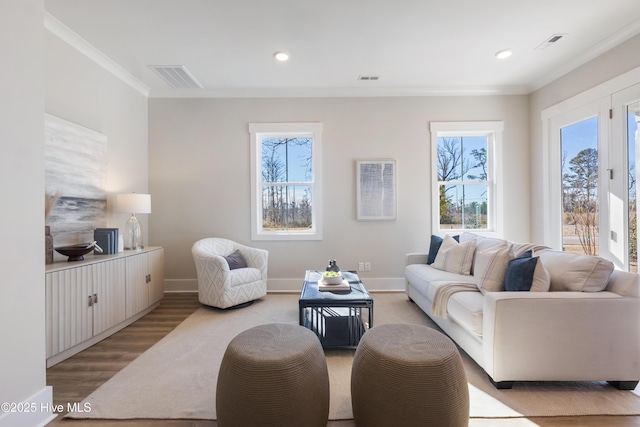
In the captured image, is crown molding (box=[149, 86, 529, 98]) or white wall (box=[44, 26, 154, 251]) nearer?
white wall (box=[44, 26, 154, 251])

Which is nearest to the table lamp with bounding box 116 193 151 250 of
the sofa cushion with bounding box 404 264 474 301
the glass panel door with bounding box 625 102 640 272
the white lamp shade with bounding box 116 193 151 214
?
the white lamp shade with bounding box 116 193 151 214

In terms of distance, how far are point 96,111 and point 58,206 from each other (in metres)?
1.19

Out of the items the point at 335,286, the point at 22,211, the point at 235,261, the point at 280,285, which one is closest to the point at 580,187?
the point at 335,286

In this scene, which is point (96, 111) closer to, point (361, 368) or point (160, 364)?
point (160, 364)

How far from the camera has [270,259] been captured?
4137 mm

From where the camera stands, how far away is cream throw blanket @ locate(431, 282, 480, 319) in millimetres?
2383

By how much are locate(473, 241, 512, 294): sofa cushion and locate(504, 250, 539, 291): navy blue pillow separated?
0.37 feet

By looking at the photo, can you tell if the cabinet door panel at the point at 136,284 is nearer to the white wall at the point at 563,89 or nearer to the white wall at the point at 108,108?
the white wall at the point at 108,108

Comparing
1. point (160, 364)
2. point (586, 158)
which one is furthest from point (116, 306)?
point (586, 158)

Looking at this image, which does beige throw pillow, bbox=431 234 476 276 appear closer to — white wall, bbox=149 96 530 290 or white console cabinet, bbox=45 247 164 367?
white wall, bbox=149 96 530 290

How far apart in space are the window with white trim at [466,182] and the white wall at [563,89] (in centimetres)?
49

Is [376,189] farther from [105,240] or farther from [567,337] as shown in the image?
[105,240]

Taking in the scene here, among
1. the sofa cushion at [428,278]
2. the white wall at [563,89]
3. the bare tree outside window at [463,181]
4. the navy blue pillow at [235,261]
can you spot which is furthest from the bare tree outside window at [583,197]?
the navy blue pillow at [235,261]

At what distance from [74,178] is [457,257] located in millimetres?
3997
